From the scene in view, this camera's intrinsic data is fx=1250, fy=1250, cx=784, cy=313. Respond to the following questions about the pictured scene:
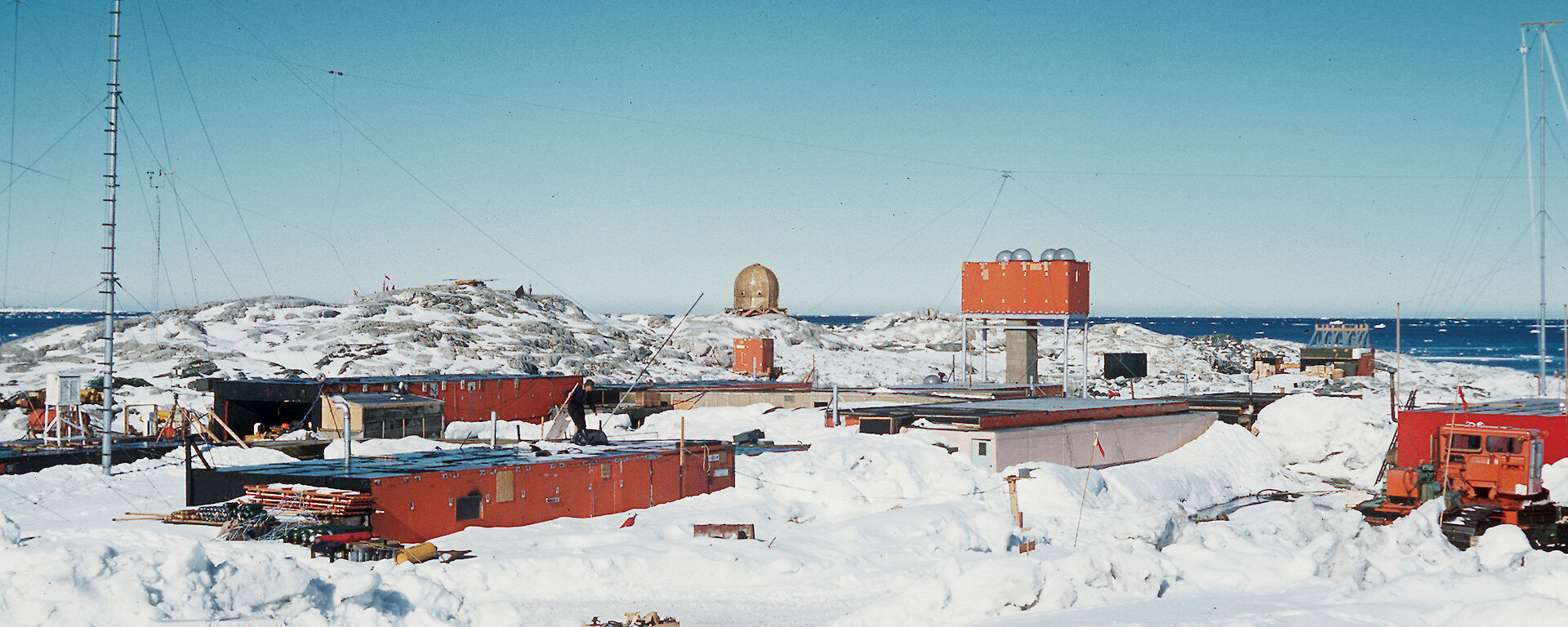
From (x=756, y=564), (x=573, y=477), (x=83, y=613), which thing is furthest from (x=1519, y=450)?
(x=83, y=613)

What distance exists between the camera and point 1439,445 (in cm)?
2472

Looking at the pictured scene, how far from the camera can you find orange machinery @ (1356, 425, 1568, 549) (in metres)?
22.6

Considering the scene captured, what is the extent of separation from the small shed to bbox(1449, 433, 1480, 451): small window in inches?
927

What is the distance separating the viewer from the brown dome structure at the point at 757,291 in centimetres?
9069

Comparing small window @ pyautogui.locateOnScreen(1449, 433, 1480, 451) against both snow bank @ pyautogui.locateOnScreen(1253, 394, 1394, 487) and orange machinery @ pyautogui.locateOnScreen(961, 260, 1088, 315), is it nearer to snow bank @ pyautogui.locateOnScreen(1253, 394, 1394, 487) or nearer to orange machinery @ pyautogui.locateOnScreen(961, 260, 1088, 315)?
snow bank @ pyautogui.locateOnScreen(1253, 394, 1394, 487)

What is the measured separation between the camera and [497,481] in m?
20.4

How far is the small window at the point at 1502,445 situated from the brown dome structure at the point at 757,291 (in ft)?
222

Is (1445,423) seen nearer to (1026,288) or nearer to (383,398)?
(1026,288)

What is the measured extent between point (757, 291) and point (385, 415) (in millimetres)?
60589

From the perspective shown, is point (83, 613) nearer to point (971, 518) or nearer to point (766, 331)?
point (971, 518)

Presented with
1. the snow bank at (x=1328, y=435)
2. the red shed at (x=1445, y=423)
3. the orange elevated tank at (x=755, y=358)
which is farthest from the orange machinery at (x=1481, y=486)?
the orange elevated tank at (x=755, y=358)

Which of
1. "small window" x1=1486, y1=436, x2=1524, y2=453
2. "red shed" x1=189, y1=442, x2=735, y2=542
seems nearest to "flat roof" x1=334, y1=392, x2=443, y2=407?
"red shed" x1=189, y1=442, x2=735, y2=542

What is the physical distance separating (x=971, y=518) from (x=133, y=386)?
32354mm

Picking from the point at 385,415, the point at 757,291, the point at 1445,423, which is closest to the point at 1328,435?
the point at 1445,423
